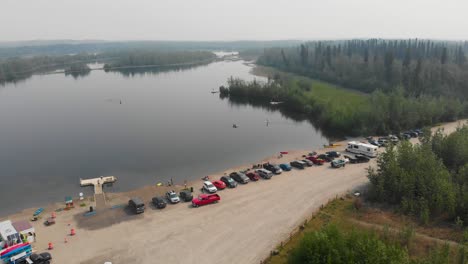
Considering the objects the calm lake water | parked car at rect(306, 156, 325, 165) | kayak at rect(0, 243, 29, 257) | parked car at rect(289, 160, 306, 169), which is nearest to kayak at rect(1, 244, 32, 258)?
kayak at rect(0, 243, 29, 257)

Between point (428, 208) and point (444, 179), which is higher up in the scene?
point (444, 179)

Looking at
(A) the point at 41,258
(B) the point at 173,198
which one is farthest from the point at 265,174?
(A) the point at 41,258

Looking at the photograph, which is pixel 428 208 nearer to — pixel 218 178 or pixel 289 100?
pixel 218 178

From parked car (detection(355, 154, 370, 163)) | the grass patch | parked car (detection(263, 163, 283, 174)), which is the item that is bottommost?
the grass patch

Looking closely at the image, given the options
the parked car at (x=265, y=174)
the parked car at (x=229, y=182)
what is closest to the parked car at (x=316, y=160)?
the parked car at (x=265, y=174)

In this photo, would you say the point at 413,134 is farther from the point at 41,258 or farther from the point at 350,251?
the point at 41,258

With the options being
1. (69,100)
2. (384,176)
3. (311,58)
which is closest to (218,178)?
(384,176)

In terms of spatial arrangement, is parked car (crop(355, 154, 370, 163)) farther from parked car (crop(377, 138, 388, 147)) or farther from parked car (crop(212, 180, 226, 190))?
parked car (crop(212, 180, 226, 190))
